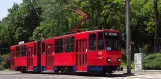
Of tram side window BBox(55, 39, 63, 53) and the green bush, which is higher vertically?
tram side window BBox(55, 39, 63, 53)

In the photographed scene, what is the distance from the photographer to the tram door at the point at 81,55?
1103 inches

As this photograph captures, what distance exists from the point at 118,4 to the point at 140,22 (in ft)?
39.2

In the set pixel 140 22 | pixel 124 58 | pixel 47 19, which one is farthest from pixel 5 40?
pixel 124 58

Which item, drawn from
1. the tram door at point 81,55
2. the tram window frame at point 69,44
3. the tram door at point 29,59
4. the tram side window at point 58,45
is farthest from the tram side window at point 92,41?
the tram door at point 29,59

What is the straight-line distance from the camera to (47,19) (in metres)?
60.6

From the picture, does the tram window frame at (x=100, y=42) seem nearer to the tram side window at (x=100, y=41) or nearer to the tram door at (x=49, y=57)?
the tram side window at (x=100, y=41)

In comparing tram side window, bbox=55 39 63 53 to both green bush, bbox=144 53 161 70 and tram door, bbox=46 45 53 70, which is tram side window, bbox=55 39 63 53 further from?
green bush, bbox=144 53 161 70

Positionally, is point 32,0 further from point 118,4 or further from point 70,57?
point 70,57

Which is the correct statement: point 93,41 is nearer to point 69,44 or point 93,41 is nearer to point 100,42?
point 100,42

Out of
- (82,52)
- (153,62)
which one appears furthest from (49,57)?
(153,62)

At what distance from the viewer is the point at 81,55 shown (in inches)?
1123

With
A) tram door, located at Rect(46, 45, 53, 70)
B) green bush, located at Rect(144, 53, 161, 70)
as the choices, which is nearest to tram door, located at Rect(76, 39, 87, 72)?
tram door, located at Rect(46, 45, 53, 70)

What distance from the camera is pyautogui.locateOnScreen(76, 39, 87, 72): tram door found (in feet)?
91.9

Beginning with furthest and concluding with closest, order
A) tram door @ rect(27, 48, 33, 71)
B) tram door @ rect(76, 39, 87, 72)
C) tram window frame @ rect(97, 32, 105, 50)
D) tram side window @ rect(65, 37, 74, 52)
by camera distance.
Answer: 1. tram door @ rect(27, 48, 33, 71)
2. tram side window @ rect(65, 37, 74, 52)
3. tram door @ rect(76, 39, 87, 72)
4. tram window frame @ rect(97, 32, 105, 50)
